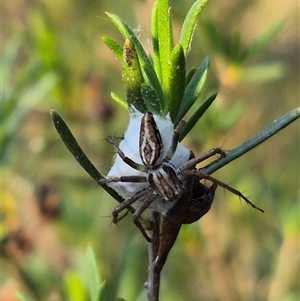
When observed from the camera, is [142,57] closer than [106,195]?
Yes

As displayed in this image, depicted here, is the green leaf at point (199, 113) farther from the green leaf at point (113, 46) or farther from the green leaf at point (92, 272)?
the green leaf at point (92, 272)

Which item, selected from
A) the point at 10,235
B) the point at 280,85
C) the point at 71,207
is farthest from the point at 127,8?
the point at 280,85

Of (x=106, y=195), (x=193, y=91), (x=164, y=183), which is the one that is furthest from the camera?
(x=106, y=195)

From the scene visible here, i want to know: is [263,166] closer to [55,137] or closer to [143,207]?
[55,137]

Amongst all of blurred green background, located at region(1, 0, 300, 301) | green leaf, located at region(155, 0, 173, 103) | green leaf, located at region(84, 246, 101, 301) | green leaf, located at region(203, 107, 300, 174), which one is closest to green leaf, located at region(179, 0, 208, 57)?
green leaf, located at region(155, 0, 173, 103)

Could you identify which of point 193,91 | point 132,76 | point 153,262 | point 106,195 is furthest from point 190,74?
point 106,195

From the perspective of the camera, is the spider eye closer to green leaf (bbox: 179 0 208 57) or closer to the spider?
the spider

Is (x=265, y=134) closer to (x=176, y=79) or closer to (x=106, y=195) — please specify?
(x=176, y=79)
